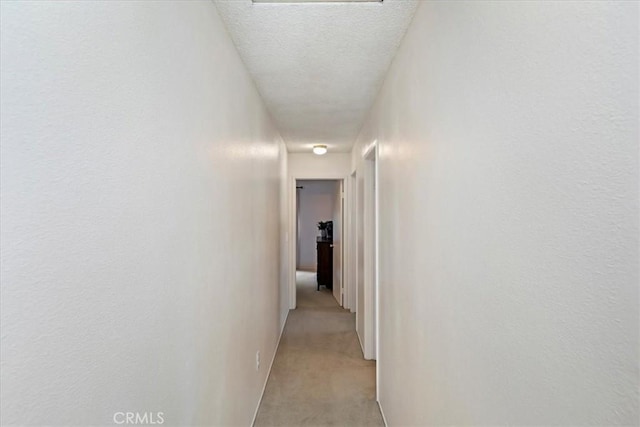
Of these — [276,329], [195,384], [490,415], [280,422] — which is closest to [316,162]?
[276,329]

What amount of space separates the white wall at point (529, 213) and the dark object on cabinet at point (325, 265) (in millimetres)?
5589

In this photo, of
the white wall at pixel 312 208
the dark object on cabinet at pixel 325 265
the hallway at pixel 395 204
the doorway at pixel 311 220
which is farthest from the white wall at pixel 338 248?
the hallway at pixel 395 204

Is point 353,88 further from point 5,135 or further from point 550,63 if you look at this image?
point 5,135

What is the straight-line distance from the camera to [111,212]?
0.83 m

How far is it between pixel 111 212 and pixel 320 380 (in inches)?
112

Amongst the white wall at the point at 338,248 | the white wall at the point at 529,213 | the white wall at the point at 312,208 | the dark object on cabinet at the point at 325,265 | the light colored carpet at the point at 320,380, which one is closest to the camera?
the white wall at the point at 529,213

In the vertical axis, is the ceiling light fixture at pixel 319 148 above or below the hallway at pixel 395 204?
above

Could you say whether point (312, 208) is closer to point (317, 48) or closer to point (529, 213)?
point (317, 48)

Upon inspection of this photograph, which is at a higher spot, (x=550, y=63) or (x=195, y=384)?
(x=550, y=63)

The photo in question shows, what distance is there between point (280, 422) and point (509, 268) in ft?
7.53

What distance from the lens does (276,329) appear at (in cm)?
391
